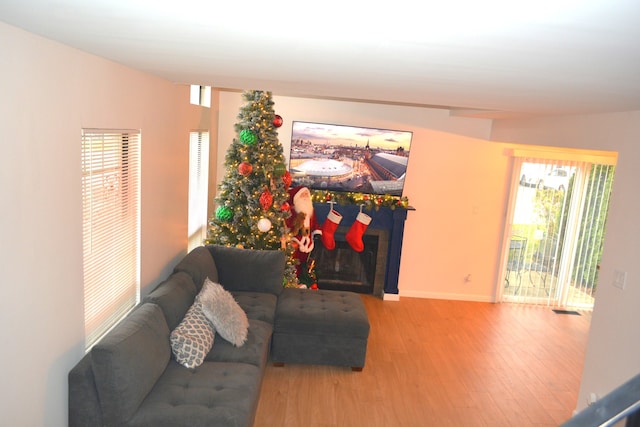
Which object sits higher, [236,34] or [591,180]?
[236,34]

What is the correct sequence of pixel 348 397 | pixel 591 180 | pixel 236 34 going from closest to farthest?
pixel 236 34 → pixel 348 397 → pixel 591 180

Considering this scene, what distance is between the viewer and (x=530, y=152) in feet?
20.9

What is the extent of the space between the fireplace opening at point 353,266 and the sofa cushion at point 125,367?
3.71 metres

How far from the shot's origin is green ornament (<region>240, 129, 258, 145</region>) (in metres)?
5.13

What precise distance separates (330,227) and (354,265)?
0.85 metres

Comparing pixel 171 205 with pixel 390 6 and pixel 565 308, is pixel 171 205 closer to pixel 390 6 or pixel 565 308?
pixel 390 6

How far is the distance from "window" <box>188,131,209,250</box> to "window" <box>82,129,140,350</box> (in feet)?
6.50

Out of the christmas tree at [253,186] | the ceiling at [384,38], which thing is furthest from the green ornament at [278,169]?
the ceiling at [384,38]

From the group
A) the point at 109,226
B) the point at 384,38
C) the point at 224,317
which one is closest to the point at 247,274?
the point at 224,317

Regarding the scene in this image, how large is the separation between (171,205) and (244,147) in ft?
3.97

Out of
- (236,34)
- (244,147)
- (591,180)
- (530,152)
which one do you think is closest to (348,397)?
(244,147)

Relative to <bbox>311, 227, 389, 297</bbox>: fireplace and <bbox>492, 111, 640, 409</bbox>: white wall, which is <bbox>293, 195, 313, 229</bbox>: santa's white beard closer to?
<bbox>311, 227, 389, 297</bbox>: fireplace

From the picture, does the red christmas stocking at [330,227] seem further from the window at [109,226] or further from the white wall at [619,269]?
the white wall at [619,269]

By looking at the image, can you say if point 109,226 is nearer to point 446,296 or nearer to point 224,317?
point 224,317
